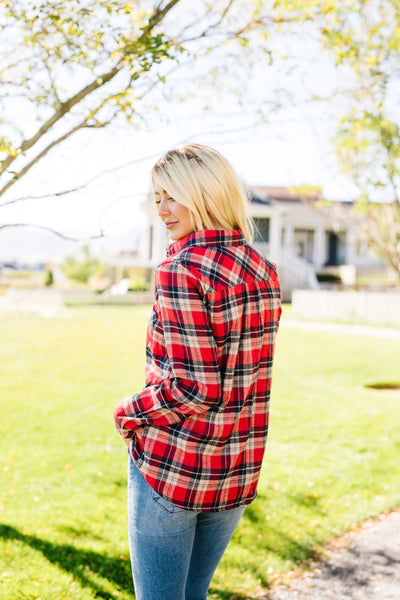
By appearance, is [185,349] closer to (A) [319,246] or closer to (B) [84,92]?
(B) [84,92]

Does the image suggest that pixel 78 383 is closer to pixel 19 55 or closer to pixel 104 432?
pixel 104 432

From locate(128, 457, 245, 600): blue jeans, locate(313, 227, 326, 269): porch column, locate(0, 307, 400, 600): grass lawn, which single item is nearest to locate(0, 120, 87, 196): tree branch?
locate(128, 457, 245, 600): blue jeans

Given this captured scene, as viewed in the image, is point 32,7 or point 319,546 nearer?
point 32,7

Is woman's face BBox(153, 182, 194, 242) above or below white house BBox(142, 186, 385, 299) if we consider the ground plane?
below

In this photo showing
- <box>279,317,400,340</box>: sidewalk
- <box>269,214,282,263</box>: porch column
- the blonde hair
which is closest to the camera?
Answer: the blonde hair

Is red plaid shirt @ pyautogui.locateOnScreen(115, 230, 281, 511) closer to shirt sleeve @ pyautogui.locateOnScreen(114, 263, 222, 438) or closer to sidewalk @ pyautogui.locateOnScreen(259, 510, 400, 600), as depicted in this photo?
shirt sleeve @ pyautogui.locateOnScreen(114, 263, 222, 438)

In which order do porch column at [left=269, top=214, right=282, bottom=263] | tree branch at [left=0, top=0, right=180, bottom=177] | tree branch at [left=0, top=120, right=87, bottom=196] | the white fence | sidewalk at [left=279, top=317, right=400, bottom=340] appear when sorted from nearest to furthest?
tree branch at [left=0, top=120, right=87, bottom=196]
tree branch at [left=0, top=0, right=180, bottom=177]
sidewalk at [left=279, top=317, right=400, bottom=340]
the white fence
porch column at [left=269, top=214, right=282, bottom=263]

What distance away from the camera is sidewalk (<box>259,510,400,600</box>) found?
3.35 m

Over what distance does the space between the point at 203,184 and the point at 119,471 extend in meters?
4.22

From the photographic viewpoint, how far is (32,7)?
323 cm

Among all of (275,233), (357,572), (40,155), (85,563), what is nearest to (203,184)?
(40,155)

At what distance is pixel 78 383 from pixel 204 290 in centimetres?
800

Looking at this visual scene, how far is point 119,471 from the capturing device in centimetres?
536

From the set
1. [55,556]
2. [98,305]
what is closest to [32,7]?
[55,556]
